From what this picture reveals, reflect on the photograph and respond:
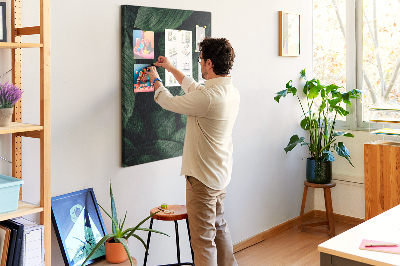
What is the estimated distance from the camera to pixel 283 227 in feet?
16.9

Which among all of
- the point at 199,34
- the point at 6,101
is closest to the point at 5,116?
the point at 6,101

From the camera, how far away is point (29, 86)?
9.64ft

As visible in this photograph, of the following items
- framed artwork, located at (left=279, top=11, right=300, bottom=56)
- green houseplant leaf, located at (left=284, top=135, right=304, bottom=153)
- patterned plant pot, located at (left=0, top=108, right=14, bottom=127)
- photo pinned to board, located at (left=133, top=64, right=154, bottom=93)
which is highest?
framed artwork, located at (left=279, top=11, right=300, bottom=56)

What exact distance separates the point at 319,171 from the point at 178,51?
2.04m

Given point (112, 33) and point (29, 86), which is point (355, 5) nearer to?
point (112, 33)

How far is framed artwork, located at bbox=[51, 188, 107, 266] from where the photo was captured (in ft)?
9.99

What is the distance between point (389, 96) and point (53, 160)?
11.7ft

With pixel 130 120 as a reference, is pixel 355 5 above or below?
above

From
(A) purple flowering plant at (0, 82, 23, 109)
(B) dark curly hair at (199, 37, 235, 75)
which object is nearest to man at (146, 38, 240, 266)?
(B) dark curly hair at (199, 37, 235, 75)

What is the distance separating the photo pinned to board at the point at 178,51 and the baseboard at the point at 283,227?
1.68m

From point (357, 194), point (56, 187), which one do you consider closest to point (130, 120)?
point (56, 187)

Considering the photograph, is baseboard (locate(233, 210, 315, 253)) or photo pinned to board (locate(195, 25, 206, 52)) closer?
photo pinned to board (locate(195, 25, 206, 52))

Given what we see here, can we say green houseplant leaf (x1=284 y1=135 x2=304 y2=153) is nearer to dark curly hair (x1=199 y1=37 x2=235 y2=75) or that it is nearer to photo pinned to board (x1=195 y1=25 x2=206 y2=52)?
photo pinned to board (x1=195 y1=25 x2=206 y2=52)

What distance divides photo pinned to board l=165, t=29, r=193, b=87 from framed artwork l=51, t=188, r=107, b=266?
105 centimetres
